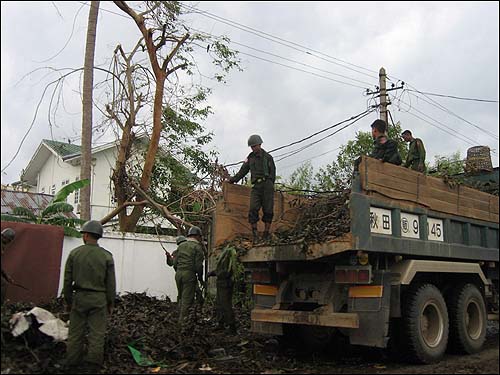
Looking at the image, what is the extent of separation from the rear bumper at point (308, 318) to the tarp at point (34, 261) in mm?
3529

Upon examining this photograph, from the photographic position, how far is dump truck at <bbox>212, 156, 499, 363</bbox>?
598cm

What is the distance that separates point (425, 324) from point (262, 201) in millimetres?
2621

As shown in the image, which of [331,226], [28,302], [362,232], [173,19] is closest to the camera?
[362,232]

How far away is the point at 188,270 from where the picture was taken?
28.0 feet

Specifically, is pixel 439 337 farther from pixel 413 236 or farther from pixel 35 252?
pixel 35 252

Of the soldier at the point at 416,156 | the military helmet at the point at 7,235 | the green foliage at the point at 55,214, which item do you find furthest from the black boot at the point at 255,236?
the green foliage at the point at 55,214

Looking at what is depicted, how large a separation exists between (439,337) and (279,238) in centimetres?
232

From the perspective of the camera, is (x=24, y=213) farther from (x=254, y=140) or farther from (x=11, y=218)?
(x=254, y=140)

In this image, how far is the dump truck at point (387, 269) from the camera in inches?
236

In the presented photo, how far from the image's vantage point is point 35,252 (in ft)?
27.6

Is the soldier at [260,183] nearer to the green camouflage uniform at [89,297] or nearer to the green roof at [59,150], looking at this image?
the green camouflage uniform at [89,297]

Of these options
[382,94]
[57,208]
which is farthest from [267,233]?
[382,94]

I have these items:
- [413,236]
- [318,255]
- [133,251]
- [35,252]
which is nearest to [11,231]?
[35,252]

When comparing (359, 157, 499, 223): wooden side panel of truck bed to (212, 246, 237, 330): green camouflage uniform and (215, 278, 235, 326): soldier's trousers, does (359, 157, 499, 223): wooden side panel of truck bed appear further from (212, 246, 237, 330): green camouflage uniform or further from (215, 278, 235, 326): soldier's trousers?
(215, 278, 235, 326): soldier's trousers
